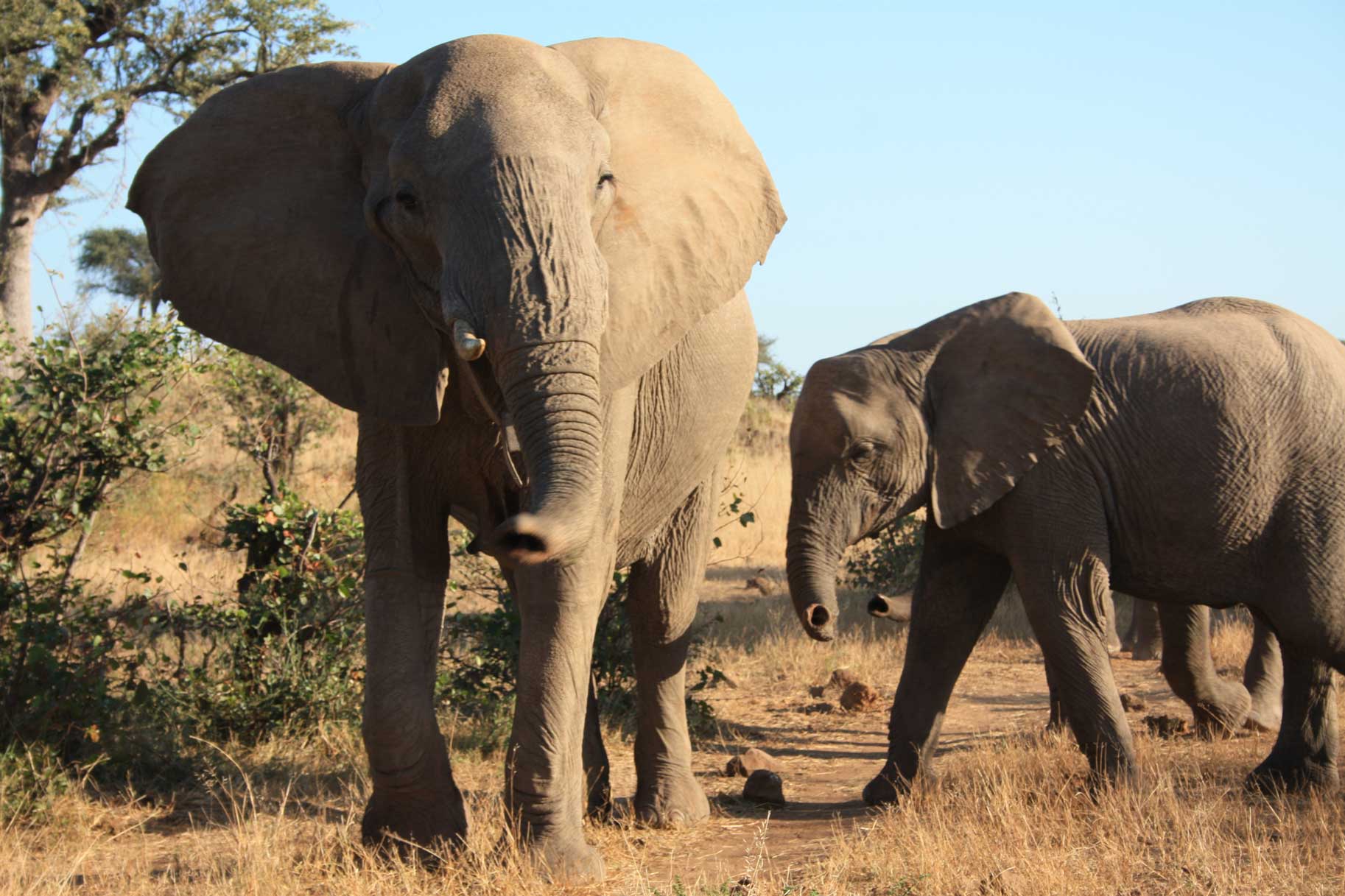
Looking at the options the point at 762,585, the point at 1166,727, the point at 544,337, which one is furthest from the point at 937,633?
the point at 762,585

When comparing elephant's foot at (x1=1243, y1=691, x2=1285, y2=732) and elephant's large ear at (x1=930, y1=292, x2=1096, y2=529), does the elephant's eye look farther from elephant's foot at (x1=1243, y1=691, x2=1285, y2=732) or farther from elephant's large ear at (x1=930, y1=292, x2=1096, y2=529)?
elephant's foot at (x1=1243, y1=691, x2=1285, y2=732)

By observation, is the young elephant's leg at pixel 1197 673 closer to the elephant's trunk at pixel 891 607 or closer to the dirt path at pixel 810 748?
the dirt path at pixel 810 748

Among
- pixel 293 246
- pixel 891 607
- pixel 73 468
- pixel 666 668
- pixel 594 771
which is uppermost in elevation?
pixel 293 246

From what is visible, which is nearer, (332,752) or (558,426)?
(558,426)

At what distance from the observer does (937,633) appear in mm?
6129

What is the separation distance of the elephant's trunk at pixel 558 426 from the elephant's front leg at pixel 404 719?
2.88ft

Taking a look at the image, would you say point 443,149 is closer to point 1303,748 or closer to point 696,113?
point 696,113

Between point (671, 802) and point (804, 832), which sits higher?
point (671, 802)

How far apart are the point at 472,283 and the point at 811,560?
249cm

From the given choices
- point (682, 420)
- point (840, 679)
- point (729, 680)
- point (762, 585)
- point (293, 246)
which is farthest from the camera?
point (762, 585)

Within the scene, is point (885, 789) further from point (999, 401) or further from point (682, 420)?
point (682, 420)

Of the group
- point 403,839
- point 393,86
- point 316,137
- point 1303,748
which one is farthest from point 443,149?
point 1303,748

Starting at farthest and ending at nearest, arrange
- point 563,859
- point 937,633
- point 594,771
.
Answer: point 937,633 < point 594,771 < point 563,859

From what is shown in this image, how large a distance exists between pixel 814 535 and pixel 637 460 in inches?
39.1
